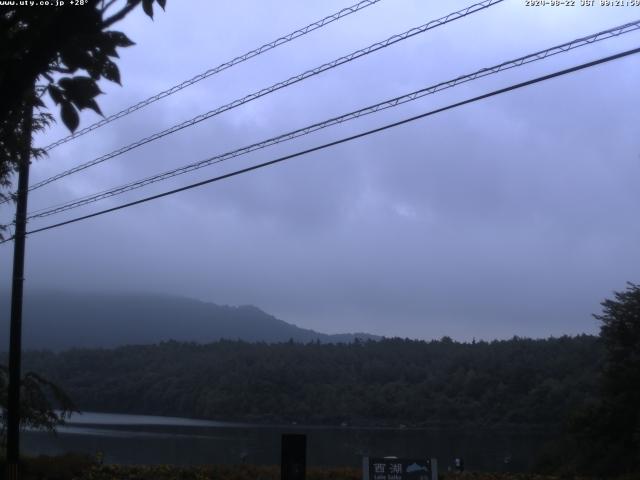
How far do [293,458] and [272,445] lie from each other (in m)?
22.7

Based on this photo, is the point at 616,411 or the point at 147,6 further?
the point at 616,411

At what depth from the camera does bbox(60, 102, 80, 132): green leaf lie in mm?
4227

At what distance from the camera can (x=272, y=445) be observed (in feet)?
108

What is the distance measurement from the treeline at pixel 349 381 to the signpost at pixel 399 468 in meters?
30.1

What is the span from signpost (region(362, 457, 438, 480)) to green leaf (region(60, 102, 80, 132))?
368 inches

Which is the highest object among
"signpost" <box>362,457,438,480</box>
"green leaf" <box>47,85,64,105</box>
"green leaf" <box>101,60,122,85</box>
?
"green leaf" <box>101,60,122,85</box>

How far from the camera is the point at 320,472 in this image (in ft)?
60.1

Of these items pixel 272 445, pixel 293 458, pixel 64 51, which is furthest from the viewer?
pixel 272 445

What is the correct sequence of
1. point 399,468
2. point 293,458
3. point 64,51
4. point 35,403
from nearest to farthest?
point 64,51 < point 293,458 < point 399,468 < point 35,403

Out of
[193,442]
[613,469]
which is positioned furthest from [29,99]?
[193,442]

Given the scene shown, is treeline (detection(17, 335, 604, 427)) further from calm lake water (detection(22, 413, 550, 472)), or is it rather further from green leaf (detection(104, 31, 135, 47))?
green leaf (detection(104, 31, 135, 47))

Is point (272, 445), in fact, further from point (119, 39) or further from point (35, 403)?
point (119, 39)

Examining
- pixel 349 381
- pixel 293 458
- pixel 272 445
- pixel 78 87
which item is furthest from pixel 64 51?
Answer: pixel 349 381

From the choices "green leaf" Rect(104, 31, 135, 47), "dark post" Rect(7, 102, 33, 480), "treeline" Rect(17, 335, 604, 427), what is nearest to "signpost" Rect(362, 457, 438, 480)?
"dark post" Rect(7, 102, 33, 480)
